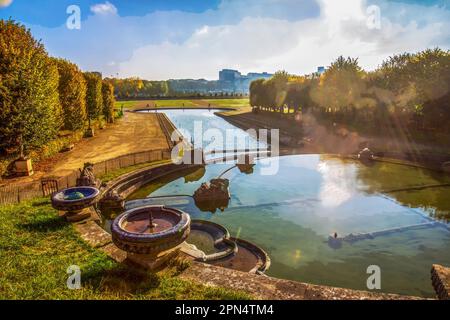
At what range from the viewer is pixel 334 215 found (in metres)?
19.2

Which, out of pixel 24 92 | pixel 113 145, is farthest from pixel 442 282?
pixel 113 145

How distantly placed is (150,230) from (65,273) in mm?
2753

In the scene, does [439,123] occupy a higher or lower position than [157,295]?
higher

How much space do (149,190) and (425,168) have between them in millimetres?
25782

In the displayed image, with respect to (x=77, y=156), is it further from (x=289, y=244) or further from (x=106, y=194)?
(x=289, y=244)

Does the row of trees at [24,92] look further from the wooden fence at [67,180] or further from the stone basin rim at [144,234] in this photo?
the stone basin rim at [144,234]

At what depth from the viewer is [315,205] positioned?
814 inches

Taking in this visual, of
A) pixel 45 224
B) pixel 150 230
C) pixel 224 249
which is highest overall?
pixel 150 230

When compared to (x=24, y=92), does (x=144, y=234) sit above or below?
below

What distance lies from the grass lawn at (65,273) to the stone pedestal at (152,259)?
1.16 ft

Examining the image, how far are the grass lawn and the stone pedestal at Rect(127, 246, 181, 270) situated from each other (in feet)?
1.16

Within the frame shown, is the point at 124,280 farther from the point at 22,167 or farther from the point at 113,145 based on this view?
the point at 113,145

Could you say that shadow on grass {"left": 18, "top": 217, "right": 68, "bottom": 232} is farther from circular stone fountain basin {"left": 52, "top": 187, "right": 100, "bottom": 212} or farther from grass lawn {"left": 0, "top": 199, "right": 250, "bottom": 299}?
circular stone fountain basin {"left": 52, "top": 187, "right": 100, "bottom": 212}
